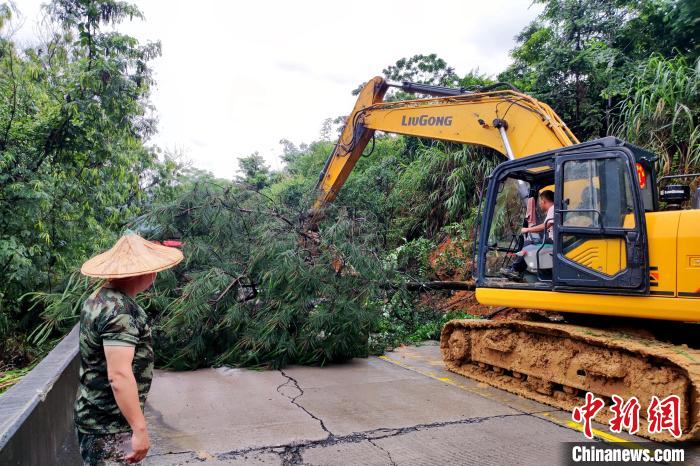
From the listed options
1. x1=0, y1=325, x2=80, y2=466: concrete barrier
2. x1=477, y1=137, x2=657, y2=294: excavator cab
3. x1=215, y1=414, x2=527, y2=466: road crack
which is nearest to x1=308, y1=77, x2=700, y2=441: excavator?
x1=477, y1=137, x2=657, y2=294: excavator cab

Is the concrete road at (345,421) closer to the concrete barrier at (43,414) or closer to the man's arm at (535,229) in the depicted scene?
the concrete barrier at (43,414)

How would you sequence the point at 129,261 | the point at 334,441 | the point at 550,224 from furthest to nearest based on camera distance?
the point at 550,224 → the point at 334,441 → the point at 129,261

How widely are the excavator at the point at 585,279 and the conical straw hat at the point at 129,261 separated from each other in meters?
3.97

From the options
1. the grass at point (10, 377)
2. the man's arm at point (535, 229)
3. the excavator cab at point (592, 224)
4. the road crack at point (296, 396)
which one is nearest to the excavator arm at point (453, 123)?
the excavator cab at point (592, 224)

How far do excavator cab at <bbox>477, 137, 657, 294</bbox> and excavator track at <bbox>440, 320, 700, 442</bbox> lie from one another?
0.50 m

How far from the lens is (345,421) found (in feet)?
15.0

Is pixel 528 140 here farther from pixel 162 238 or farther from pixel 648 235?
pixel 162 238

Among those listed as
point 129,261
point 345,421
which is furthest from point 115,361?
point 345,421

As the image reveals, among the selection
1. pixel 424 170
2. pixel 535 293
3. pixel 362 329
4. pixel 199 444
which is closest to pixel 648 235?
pixel 535 293

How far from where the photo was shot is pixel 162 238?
7422mm

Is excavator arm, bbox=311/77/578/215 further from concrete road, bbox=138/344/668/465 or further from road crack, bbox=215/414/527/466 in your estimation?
road crack, bbox=215/414/527/466

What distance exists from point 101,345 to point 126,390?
0.93ft

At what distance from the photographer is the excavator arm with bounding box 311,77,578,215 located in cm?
641

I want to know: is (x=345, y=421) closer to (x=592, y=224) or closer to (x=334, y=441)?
(x=334, y=441)
